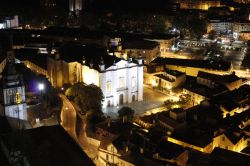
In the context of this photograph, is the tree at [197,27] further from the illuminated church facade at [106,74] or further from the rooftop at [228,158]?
the rooftop at [228,158]

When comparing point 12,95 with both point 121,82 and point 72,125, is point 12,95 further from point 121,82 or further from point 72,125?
point 121,82

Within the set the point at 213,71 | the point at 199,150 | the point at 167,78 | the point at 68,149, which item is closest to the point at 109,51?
the point at 167,78

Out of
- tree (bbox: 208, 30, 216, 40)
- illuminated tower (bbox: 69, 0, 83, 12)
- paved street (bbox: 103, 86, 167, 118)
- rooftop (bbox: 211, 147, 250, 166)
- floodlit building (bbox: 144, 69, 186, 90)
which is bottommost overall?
rooftop (bbox: 211, 147, 250, 166)

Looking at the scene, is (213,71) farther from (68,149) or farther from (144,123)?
(68,149)

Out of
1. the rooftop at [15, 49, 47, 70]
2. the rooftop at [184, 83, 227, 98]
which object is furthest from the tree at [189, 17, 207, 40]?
the rooftop at [15, 49, 47, 70]

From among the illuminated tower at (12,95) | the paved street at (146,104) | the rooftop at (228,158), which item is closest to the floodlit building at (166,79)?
the paved street at (146,104)

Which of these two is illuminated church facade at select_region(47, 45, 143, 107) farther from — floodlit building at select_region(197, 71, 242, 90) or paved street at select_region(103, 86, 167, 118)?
floodlit building at select_region(197, 71, 242, 90)
